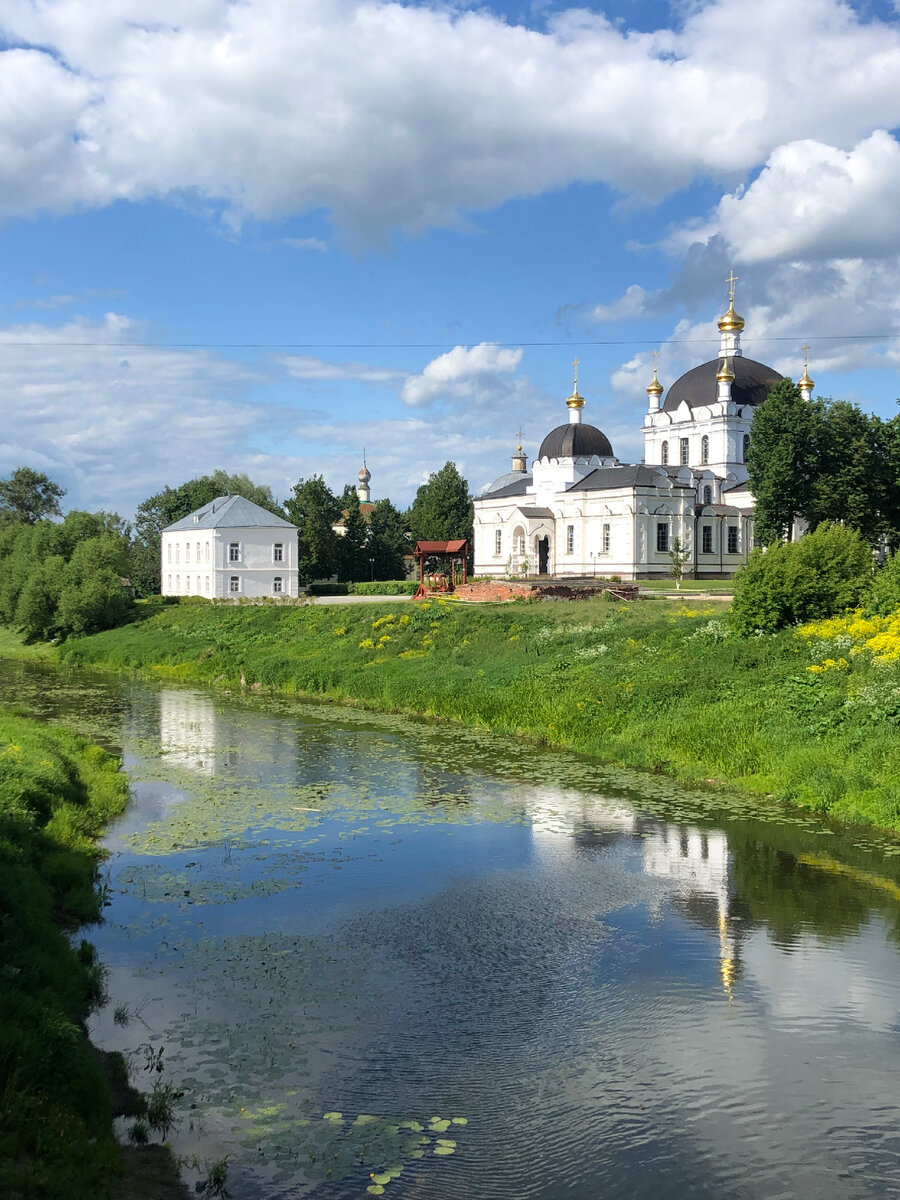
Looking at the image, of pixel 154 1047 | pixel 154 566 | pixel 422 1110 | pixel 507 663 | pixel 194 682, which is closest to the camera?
pixel 422 1110

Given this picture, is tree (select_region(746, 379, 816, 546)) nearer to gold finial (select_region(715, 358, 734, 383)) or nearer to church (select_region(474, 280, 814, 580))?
church (select_region(474, 280, 814, 580))

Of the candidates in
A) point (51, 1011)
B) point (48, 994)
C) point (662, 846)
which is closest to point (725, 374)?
point (662, 846)

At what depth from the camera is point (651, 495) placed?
5278 cm

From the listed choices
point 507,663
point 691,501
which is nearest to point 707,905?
point 507,663

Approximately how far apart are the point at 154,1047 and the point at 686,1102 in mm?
4022

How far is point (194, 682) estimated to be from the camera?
34438mm

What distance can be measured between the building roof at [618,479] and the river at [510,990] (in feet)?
124

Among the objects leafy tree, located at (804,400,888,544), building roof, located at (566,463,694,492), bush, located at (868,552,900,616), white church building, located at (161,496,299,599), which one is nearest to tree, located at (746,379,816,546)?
leafy tree, located at (804,400,888,544)

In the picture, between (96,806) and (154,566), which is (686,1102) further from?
(154,566)

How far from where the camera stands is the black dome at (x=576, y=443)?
192 feet

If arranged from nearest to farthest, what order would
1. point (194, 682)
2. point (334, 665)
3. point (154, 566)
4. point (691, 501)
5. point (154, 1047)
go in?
point (154, 1047), point (334, 665), point (194, 682), point (691, 501), point (154, 566)

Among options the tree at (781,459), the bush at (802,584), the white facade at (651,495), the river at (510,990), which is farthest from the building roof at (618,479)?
the river at (510,990)

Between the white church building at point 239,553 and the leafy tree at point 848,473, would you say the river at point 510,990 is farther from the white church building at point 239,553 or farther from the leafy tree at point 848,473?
the white church building at point 239,553

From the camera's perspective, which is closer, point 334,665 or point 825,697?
point 825,697
